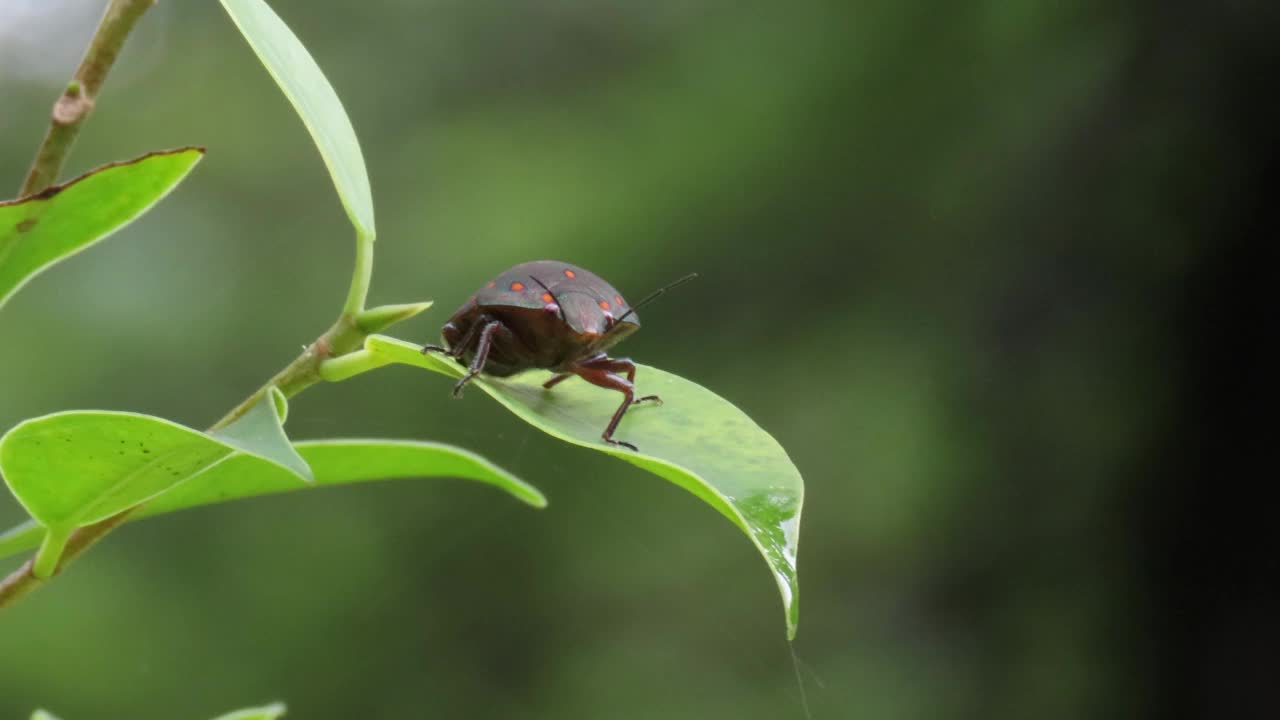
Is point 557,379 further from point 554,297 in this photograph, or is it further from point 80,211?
point 80,211

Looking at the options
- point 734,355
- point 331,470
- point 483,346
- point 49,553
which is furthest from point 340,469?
point 734,355

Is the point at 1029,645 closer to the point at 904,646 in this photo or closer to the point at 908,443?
the point at 904,646

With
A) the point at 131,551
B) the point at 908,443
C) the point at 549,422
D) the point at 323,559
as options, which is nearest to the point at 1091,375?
the point at 908,443

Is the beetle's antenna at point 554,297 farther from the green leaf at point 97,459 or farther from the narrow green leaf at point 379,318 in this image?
the green leaf at point 97,459

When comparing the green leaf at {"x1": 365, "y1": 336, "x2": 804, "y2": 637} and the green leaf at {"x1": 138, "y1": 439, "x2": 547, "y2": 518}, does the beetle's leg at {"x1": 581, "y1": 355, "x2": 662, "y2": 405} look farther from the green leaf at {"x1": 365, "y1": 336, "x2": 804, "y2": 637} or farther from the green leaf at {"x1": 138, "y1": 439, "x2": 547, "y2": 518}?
the green leaf at {"x1": 138, "y1": 439, "x2": 547, "y2": 518}

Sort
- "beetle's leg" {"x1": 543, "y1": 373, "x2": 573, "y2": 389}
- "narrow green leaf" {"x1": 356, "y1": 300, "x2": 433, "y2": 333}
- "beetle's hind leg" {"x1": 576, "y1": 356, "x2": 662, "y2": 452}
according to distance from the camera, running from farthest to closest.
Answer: "beetle's leg" {"x1": 543, "y1": 373, "x2": 573, "y2": 389} < "beetle's hind leg" {"x1": 576, "y1": 356, "x2": 662, "y2": 452} < "narrow green leaf" {"x1": 356, "y1": 300, "x2": 433, "y2": 333}

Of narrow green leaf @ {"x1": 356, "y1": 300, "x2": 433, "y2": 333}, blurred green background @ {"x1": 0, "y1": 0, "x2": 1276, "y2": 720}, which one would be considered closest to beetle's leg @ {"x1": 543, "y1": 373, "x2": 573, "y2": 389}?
narrow green leaf @ {"x1": 356, "y1": 300, "x2": 433, "y2": 333}
